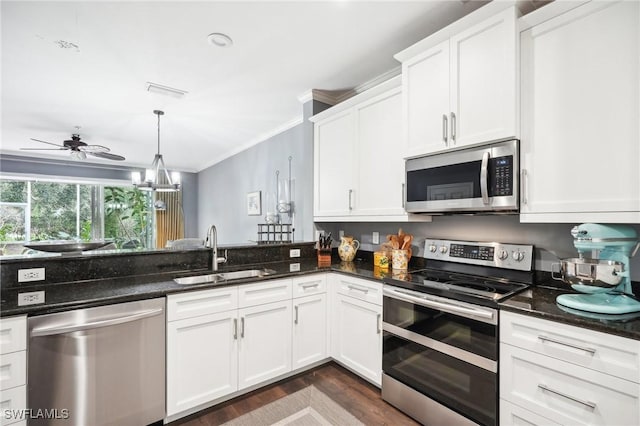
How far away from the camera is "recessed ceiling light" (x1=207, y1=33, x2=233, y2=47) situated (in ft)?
7.06

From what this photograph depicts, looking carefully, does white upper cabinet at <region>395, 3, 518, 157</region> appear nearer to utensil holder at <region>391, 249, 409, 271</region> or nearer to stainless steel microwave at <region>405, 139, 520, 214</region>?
stainless steel microwave at <region>405, 139, 520, 214</region>

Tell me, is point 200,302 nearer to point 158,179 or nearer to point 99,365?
point 99,365

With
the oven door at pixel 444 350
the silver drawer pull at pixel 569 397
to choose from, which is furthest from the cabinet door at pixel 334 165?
the silver drawer pull at pixel 569 397

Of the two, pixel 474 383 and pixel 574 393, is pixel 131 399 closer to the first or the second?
pixel 474 383

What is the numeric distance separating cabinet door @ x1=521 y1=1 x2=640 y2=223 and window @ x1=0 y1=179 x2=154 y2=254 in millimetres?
7265

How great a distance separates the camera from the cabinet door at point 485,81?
1612 mm

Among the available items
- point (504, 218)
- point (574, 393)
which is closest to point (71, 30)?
point (504, 218)

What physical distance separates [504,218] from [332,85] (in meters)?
2.01

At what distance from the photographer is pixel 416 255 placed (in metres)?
2.54

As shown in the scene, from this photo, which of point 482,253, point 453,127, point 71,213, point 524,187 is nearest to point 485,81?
point 453,127

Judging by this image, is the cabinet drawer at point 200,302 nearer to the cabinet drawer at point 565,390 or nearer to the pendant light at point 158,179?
the cabinet drawer at point 565,390

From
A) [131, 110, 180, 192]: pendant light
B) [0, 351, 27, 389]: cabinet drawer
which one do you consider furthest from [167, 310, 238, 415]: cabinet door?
[131, 110, 180, 192]: pendant light

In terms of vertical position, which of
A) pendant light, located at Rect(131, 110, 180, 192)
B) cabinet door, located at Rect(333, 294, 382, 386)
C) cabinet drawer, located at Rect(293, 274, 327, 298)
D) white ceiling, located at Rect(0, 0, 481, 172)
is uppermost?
white ceiling, located at Rect(0, 0, 481, 172)

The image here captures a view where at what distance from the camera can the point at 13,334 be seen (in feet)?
4.42
